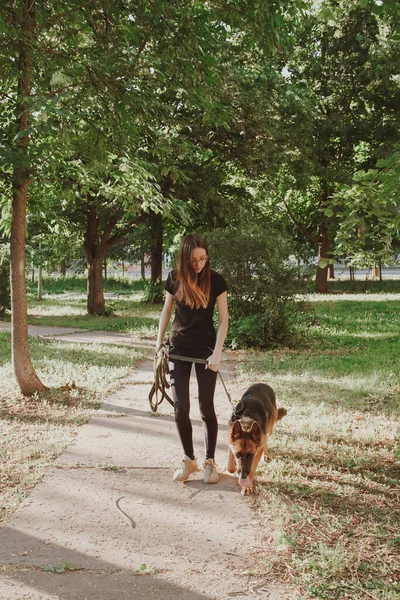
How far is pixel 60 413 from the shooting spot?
733 centimetres

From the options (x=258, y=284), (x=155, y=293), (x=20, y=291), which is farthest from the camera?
(x=155, y=293)

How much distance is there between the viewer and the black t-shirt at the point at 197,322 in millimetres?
4844

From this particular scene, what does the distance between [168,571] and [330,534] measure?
1.20 meters

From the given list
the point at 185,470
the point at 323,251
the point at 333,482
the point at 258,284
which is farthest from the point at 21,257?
the point at 323,251

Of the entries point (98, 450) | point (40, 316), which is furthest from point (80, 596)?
point (40, 316)

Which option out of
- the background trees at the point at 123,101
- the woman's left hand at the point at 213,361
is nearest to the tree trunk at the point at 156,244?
the background trees at the point at 123,101

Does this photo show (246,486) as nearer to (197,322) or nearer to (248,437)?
(248,437)

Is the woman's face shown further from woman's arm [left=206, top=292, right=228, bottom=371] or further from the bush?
the bush

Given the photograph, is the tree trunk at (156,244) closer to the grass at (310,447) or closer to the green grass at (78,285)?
the grass at (310,447)

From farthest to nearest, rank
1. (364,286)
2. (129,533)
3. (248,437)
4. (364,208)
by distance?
(364,286) → (364,208) → (248,437) → (129,533)

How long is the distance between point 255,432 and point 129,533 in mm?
1231

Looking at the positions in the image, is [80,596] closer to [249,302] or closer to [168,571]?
[168,571]

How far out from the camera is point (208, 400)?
4.90 metres

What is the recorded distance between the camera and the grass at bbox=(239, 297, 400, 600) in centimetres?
345
